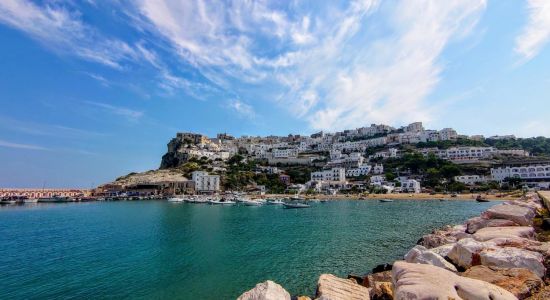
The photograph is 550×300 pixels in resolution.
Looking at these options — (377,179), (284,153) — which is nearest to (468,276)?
(377,179)

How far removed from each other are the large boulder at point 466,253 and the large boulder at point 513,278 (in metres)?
1.49

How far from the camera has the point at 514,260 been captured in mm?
9836

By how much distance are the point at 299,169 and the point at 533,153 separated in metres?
109

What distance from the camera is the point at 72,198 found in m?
113

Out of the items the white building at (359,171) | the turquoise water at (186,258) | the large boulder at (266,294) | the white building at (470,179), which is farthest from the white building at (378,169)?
the large boulder at (266,294)

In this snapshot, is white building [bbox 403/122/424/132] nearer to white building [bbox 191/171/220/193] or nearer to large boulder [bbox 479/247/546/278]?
white building [bbox 191/171/220/193]

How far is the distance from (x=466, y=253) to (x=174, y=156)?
537 feet

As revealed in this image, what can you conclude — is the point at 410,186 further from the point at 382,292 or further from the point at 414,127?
the point at 382,292

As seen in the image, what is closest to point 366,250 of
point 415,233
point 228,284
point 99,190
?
point 415,233

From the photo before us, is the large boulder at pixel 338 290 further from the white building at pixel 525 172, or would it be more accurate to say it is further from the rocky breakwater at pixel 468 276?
the white building at pixel 525 172

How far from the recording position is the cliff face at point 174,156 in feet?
517

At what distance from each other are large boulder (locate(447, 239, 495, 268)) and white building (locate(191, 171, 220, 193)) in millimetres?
Answer: 117913

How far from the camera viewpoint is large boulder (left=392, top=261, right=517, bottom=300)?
6.84 meters

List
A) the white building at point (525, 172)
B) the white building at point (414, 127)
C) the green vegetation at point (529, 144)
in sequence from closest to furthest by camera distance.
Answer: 1. the white building at point (525, 172)
2. the green vegetation at point (529, 144)
3. the white building at point (414, 127)
